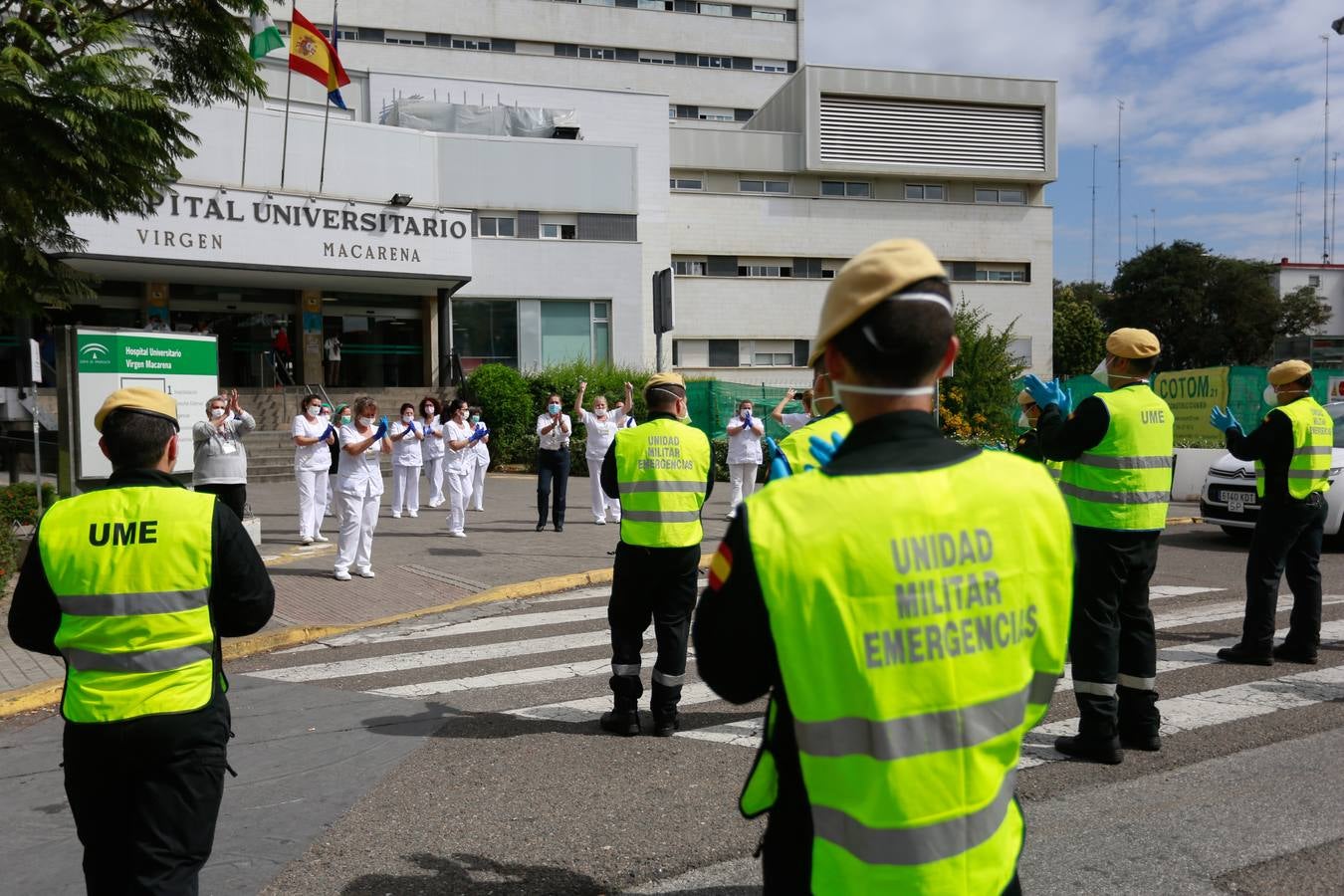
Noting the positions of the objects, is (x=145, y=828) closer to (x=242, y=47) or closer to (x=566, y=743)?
(x=566, y=743)

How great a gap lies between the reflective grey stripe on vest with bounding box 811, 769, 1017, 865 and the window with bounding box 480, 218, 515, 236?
104 ft

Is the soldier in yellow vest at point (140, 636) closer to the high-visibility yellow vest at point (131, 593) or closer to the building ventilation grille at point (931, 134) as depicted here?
the high-visibility yellow vest at point (131, 593)

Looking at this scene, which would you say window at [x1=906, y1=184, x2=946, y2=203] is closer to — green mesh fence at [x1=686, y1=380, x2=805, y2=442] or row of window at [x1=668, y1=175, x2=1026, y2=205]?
row of window at [x1=668, y1=175, x2=1026, y2=205]

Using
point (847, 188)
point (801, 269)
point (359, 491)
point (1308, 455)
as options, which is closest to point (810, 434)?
point (1308, 455)

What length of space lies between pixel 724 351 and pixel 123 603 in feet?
120

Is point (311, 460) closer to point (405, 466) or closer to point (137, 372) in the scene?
point (137, 372)

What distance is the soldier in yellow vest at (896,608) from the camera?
1.92m

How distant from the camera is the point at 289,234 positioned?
2667 centimetres

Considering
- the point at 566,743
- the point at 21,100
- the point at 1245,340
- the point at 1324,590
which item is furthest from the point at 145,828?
the point at 1245,340

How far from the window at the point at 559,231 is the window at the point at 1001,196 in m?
17.7

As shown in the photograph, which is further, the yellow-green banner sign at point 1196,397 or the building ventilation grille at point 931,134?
the building ventilation grille at point 931,134

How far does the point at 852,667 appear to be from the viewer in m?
1.92

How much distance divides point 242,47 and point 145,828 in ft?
28.1

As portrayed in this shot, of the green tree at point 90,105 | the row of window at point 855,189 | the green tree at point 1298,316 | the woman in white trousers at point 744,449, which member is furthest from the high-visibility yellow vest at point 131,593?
the green tree at point 1298,316
